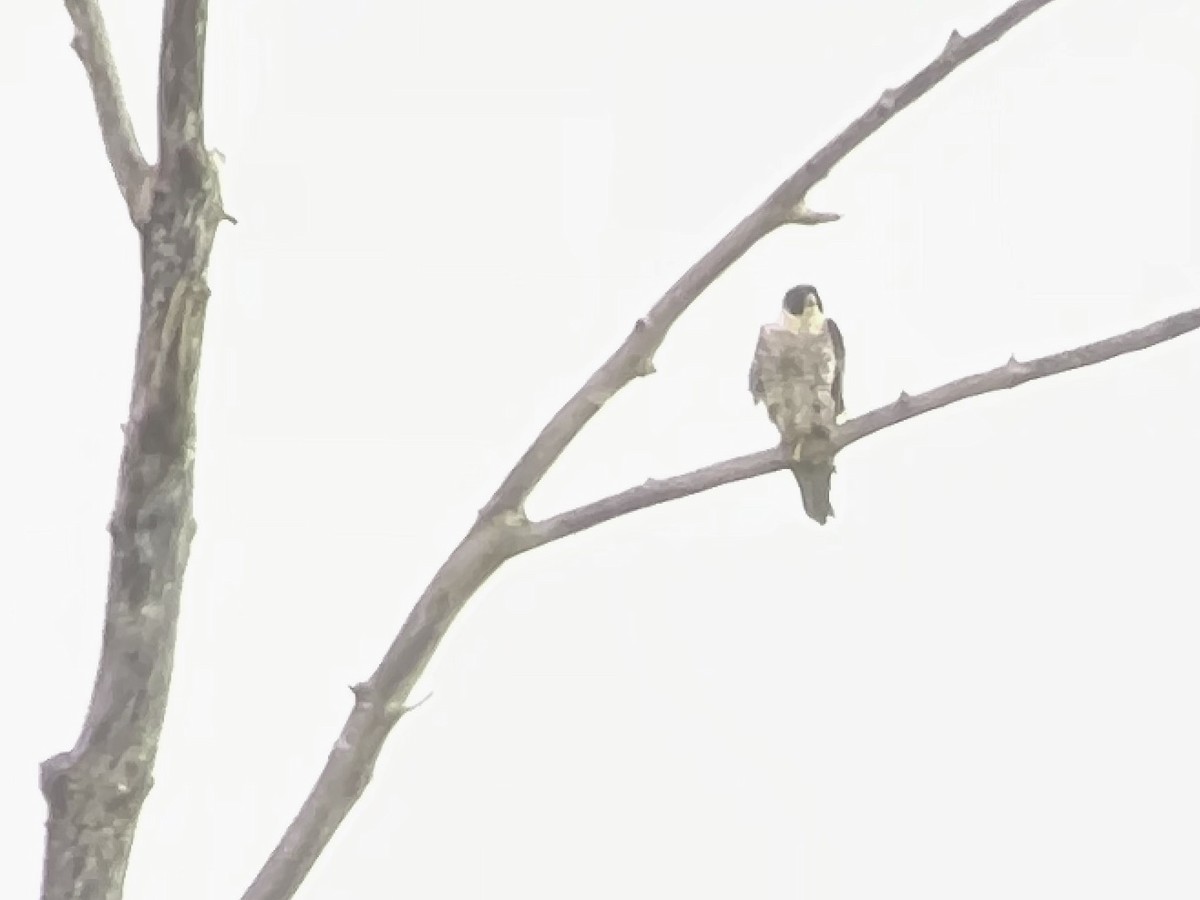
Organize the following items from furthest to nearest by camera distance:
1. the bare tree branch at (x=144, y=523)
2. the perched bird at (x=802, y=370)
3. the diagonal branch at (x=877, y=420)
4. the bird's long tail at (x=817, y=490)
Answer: the perched bird at (x=802, y=370), the bird's long tail at (x=817, y=490), the diagonal branch at (x=877, y=420), the bare tree branch at (x=144, y=523)

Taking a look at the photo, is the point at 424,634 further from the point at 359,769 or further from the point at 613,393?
the point at 613,393

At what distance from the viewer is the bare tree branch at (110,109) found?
31.8 inches

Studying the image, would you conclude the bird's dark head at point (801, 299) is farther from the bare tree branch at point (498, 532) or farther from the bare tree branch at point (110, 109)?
the bare tree branch at point (110, 109)

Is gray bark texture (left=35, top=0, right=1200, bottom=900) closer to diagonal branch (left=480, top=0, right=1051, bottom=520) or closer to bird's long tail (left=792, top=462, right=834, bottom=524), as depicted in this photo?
diagonal branch (left=480, top=0, right=1051, bottom=520)

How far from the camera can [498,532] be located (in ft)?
3.05

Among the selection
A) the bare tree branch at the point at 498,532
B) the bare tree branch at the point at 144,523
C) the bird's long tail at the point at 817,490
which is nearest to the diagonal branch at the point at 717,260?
the bare tree branch at the point at 498,532

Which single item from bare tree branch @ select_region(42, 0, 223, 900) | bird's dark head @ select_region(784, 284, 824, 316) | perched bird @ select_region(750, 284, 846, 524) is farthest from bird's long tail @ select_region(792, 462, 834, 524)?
bare tree branch @ select_region(42, 0, 223, 900)

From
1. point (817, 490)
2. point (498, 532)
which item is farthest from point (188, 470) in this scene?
point (817, 490)

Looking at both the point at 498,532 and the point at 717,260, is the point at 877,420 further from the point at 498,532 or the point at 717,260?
the point at 498,532

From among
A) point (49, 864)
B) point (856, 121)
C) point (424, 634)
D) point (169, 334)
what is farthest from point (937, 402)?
point (49, 864)

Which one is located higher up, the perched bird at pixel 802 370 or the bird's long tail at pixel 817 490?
the perched bird at pixel 802 370

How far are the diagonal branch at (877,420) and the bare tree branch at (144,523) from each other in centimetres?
25

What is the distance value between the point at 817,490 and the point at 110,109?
2.70 ft

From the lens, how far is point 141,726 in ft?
2.77
